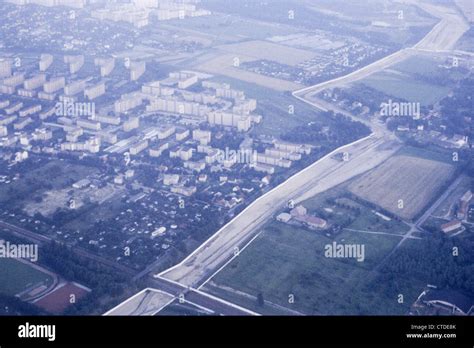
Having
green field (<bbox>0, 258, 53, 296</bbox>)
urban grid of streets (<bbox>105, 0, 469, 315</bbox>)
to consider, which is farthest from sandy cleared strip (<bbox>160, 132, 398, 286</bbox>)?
green field (<bbox>0, 258, 53, 296</bbox>)

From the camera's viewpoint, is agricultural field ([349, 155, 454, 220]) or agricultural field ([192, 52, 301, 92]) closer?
agricultural field ([349, 155, 454, 220])

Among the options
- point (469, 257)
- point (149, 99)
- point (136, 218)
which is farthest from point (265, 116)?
point (469, 257)

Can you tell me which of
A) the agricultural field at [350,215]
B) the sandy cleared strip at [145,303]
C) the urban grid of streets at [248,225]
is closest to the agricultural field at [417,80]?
the urban grid of streets at [248,225]
